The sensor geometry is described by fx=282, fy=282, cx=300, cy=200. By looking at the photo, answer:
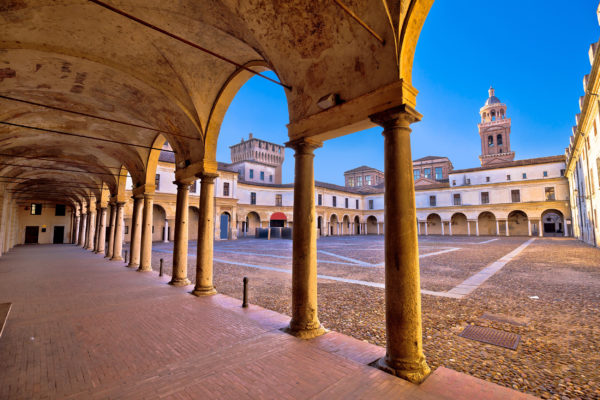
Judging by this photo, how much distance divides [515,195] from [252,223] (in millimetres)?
37736

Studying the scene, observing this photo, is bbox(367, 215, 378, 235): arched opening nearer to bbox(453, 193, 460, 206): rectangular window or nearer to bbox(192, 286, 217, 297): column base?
bbox(453, 193, 460, 206): rectangular window

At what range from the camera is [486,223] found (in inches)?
1727

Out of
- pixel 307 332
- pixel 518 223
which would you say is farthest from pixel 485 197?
pixel 307 332

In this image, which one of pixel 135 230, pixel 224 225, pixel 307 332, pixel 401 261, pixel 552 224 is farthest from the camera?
pixel 552 224

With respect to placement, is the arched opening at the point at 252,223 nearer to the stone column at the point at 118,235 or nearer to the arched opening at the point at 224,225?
the arched opening at the point at 224,225

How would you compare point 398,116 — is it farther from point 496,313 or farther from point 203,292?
point 203,292

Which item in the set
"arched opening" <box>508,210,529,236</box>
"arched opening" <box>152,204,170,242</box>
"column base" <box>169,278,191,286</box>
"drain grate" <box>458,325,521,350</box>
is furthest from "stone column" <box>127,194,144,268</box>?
"arched opening" <box>508,210,529,236</box>

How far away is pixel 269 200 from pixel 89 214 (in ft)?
76.6

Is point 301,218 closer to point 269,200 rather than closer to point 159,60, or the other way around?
point 159,60

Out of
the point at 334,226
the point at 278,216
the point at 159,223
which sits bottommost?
the point at 334,226

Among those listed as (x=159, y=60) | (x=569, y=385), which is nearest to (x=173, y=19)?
(x=159, y=60)

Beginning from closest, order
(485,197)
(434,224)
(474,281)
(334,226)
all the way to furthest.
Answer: (474,281)
(485,197)
(434,224)
(334,226)

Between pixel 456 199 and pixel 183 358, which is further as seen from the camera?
pixel 456 199

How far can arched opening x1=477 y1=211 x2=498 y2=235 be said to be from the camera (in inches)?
1705
